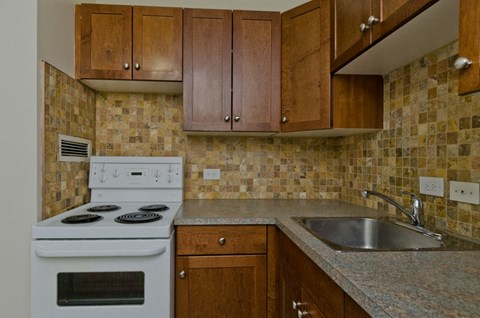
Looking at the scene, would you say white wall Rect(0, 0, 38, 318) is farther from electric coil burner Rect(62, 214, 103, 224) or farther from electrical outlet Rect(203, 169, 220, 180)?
electrical outlet Rect(203, 169, 220, 180)

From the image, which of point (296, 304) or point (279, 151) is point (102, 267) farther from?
point (279, 151)

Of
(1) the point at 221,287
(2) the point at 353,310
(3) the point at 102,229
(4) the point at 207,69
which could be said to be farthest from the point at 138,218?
(2) the point at 353,310

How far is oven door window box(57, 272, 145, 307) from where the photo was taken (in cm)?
127

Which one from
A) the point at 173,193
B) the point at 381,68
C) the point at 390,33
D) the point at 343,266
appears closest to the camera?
the point at 343,266

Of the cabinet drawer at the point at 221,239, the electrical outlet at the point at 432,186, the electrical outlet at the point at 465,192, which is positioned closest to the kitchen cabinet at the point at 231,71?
the cabinet drawer at the point at 221,239

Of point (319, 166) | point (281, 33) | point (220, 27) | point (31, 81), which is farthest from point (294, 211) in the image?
point (31, 81)

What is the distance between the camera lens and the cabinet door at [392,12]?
0.86m

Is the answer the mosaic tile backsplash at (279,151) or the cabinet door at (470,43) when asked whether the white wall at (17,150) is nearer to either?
the mosaic tile backsplash at (279,151)

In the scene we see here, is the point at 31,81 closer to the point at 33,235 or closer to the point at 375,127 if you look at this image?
the point at 33,235

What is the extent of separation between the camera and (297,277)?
1.14m

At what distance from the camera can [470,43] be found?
0.66 m

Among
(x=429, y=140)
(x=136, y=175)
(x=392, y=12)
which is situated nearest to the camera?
(x=392, y=12)

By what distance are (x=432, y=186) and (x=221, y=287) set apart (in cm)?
114

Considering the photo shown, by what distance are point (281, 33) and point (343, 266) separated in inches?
58.8
